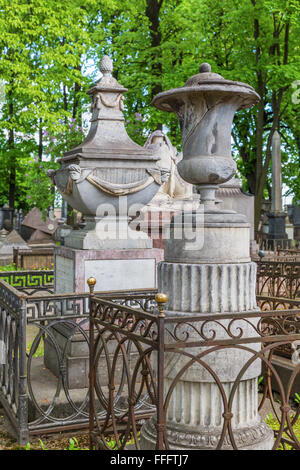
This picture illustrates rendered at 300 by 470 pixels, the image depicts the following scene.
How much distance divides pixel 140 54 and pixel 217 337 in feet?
66.0

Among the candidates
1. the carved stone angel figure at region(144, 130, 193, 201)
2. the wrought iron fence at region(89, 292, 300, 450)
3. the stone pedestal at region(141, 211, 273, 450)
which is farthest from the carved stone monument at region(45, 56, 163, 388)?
the carved stone angel figure at region(144, 130, 193, 201)

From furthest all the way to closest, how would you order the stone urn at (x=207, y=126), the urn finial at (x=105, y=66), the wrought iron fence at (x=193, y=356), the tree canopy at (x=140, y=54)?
the tree canopy at (x=140, y=54) → the urn finial at (x=105, y=66) → the stone urn at (x=207, y=126) → the wrought iron fence at (x=193, y=356)

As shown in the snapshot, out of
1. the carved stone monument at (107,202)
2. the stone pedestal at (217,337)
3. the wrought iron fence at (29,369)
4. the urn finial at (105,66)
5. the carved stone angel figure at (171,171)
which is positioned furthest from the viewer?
the carved stone angel figure at (171,171)

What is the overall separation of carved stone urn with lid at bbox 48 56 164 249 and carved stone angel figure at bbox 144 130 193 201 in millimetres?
4608

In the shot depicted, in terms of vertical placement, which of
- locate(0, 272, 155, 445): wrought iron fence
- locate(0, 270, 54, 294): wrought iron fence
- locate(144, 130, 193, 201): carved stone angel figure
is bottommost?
locate(0, 272, 155, 445): wrought iron fence

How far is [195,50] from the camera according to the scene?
22.9 m

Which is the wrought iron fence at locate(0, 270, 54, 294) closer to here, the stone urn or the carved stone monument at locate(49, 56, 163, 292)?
the carved stone monument at locate(49, 56, 163, 292)

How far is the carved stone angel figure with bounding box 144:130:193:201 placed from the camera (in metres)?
11.7

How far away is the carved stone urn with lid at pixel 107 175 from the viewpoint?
650cm

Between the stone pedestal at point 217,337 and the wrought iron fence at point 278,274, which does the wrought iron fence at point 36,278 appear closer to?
the wrought iron fence at point 278,274

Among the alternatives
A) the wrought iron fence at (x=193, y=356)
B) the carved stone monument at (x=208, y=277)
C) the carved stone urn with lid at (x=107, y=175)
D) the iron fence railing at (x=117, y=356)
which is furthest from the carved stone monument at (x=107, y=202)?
the carved stone monument at (x=208, y=277)

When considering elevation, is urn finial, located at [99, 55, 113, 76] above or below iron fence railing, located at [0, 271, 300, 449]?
above

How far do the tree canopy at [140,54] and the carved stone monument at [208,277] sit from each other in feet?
47.3
